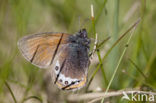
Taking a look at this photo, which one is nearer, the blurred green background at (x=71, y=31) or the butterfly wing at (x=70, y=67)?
the butterfly wing at (x=70, y=67)

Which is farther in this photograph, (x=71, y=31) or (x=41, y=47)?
(x=71, y=31)

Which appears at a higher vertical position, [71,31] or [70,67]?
[71,31]

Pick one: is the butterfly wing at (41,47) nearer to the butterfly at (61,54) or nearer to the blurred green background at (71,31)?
the butterfly at (61,54)

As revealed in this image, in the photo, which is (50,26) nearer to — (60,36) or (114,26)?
(60,36)

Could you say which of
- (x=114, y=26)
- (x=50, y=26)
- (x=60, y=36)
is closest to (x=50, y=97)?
(x=60, y=36)

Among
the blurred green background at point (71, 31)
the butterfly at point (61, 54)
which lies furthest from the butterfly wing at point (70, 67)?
the blurred green background at point (71, 31)

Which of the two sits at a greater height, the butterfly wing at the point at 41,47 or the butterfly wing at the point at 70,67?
the butterfly wing at the point at 41,47

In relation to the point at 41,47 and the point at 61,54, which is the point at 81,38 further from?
the point at 41,47

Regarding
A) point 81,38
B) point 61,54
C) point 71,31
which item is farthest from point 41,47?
point 71,31

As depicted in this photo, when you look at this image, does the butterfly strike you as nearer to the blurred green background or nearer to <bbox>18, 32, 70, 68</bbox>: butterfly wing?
<bbox>18, 32, 70, 68</bbox>: butterfly wing
